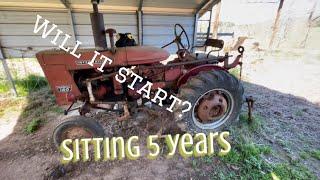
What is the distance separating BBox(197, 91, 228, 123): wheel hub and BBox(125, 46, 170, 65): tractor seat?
2.67ft

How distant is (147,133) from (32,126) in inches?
68.2

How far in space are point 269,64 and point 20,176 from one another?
751 cm

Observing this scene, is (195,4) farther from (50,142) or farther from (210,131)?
(50,142)

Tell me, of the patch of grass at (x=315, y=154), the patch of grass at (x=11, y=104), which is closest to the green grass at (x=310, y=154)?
the patch of grass at (x=315, y=154)

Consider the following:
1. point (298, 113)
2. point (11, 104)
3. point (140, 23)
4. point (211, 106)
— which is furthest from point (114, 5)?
point (298, 113)

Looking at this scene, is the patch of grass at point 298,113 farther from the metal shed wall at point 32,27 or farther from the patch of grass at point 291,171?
the metal shed wall at point 32,27

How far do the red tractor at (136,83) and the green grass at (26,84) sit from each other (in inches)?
100

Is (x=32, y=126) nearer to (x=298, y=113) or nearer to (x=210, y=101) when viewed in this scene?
(x=210, y=101)

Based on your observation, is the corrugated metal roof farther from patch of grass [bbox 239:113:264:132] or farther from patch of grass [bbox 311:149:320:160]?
patch of grass [bbox 311:149:320:160]

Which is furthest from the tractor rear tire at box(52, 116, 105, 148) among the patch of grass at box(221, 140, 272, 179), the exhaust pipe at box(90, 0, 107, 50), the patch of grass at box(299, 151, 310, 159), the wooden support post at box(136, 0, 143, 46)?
the wooden support post at box(136, 0, 143, 46)

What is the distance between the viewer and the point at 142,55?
238cm

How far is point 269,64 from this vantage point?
6.98 meters

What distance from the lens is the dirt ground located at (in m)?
2.09

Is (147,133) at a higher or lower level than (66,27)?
lower
